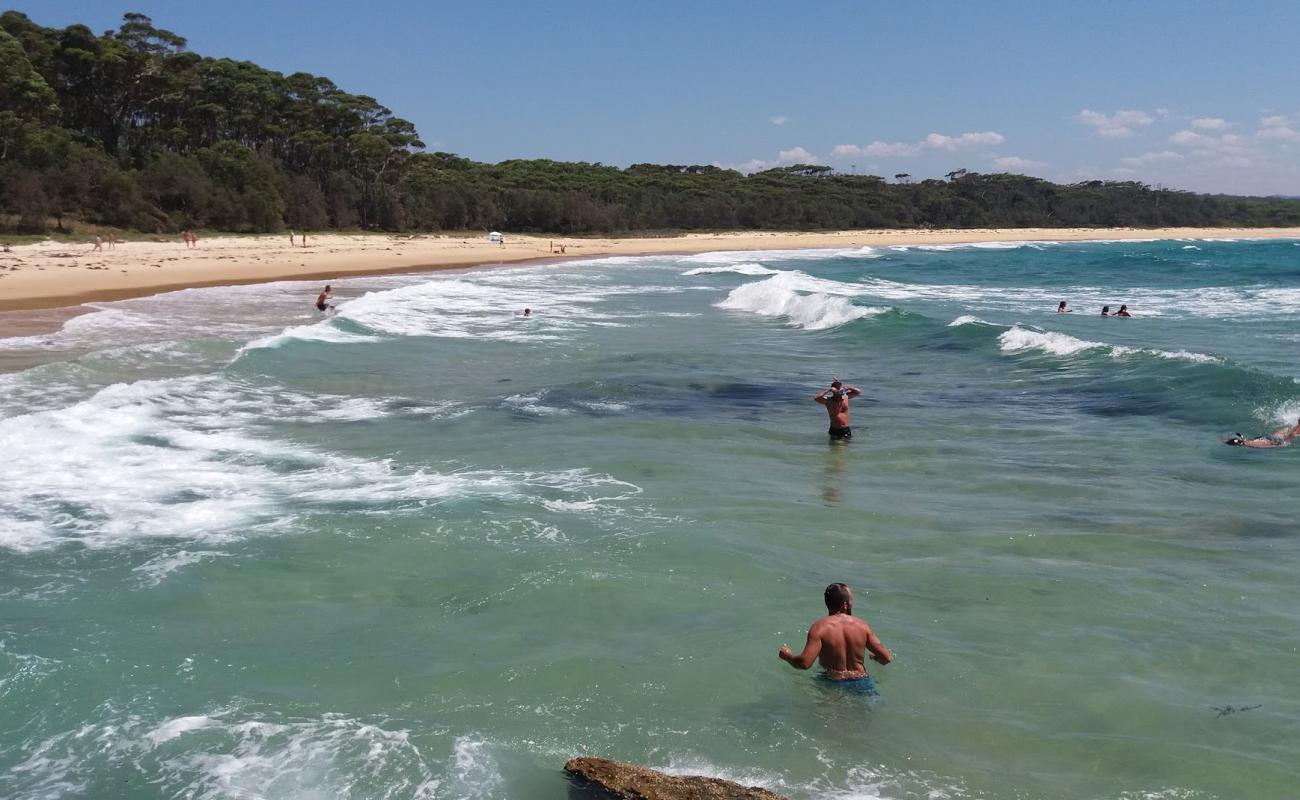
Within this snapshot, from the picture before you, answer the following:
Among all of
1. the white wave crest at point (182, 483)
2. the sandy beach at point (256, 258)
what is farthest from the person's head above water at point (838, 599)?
the sandy beach at point (256, 258)

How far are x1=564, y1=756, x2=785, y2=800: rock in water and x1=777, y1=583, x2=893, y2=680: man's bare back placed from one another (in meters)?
1.60

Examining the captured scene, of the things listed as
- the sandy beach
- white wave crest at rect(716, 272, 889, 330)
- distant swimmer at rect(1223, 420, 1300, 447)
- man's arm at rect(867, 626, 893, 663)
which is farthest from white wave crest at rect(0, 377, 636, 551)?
white wave crest at rect(716, 272, 889, 330)

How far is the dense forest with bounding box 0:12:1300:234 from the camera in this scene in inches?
1992

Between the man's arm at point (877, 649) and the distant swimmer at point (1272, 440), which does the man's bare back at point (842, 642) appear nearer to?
the man's arm at point (877, 649)

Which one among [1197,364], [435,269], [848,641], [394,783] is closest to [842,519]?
[848,641]

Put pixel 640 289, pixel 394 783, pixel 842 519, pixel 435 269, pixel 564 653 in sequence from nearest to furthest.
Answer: pixel 394 783
pixel 564 653
pixel 842 519
pixel 640 289
pixel 435 269

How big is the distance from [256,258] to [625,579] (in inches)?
1585

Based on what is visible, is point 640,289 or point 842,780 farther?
point 640,289

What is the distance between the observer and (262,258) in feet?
147

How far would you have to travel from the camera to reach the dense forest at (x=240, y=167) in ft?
166

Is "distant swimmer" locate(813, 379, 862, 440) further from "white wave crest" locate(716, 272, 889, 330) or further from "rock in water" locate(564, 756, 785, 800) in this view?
"white wave crest" locate(716, 272, 889, 330)

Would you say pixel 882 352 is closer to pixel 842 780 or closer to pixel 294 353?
pixel 294 353

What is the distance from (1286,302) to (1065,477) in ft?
104

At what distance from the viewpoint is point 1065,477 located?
39.3 ft
